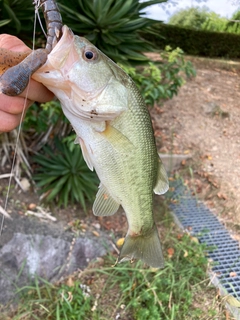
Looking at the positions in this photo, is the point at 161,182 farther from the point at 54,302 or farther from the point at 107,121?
the point at 54,302

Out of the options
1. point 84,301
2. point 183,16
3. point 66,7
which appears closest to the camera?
point 183,16

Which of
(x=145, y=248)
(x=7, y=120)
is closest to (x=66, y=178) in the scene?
(x=145, y=248)

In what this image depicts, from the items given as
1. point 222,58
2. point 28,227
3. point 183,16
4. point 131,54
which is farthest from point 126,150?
point 131,54

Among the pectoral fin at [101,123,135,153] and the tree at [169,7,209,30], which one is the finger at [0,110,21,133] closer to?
the pectoral fin at [101,123,135,153]

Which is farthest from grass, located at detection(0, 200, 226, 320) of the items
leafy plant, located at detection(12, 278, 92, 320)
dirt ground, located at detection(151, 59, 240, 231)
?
dirt ground, located at detection(151, 59, 240, 231)

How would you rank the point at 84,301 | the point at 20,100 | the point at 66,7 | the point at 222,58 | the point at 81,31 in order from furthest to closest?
the point at 81,31 → the point at 66,7 → the point at 84,301 → the point at 222,58 → the point at 20,100

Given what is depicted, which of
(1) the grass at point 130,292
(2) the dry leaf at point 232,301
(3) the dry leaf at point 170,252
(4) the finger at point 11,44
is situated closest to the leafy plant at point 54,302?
(1) the grass at point 130,292

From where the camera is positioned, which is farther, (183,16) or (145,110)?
(183,16)

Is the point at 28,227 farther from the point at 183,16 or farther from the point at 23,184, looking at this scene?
the point at 183,16
